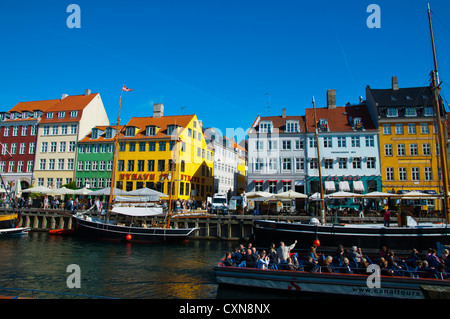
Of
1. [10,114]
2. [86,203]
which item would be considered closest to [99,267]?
[86,203]

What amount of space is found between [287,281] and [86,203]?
112 feet

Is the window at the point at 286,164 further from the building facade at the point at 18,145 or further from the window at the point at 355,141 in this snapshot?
the building facade at the point at 18,145

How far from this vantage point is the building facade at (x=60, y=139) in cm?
5175

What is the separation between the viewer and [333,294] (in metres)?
13.6

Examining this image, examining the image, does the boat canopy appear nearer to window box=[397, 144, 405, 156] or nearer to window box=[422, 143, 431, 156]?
window box=[397, 144, 405, 156]

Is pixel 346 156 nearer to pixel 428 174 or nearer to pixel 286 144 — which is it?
pixel 286 144

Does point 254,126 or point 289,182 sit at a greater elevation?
point 254,126

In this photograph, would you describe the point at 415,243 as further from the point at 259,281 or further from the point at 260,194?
the point at 260,194

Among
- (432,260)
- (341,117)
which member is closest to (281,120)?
(341,117)

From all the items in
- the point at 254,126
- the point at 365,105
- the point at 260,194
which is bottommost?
the point at 260,194

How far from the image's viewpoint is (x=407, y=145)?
1679 inches

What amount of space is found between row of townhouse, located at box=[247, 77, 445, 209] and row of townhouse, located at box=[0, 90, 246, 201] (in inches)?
397

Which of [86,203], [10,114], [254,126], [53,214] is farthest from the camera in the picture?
[10,114]

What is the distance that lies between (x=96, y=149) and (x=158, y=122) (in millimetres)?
10127
